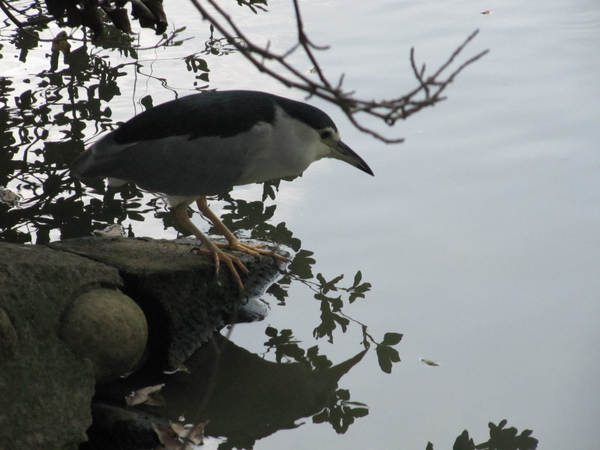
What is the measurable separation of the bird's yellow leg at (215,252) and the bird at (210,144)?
0.07 meters

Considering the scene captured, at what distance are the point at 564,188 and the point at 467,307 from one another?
1.39 meters

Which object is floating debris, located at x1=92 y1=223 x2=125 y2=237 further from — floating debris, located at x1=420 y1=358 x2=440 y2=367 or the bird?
floating debris, located at x1=420 y1=358 x2=440 y2=367

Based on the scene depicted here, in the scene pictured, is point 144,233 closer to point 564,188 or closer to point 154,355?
point 154,355

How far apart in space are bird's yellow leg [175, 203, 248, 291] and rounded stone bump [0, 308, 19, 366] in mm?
995

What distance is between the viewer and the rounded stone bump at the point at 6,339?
2641 mm

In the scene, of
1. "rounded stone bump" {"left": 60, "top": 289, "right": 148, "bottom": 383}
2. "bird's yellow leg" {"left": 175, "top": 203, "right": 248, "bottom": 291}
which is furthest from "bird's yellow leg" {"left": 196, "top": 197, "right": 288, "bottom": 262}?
"rounded stone bump" {"left": 60, "top": 289, "right": 148, "bottom": 383}

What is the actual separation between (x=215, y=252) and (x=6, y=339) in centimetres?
108

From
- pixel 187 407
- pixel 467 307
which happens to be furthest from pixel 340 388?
pixel 467 307

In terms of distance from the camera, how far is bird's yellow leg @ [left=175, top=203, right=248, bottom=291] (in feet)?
11.4

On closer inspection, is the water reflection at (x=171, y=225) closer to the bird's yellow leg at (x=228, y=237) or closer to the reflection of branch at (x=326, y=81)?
the bird's yellow leg at (x=228, y=237)

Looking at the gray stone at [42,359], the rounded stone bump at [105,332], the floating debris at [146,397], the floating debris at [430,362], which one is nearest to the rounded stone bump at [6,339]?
the gray stone at [42,359]

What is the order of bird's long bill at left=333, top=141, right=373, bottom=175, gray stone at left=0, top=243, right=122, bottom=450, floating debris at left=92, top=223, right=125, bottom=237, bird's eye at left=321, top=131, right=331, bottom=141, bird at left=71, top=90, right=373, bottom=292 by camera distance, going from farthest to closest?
floating debris at left=92, top=223, right=125, bottom=237
bird's long bill at left=333, top=141, right=373, bottom=175
bird's eye at left=321, top=131, right=331, bottom=141
bird at left=71, top=90, right=373, bottom=292
gray stone at left=0, top=243, right=122, bottom=450

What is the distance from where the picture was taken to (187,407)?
2.97 meters

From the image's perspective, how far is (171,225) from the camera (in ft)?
14.1
